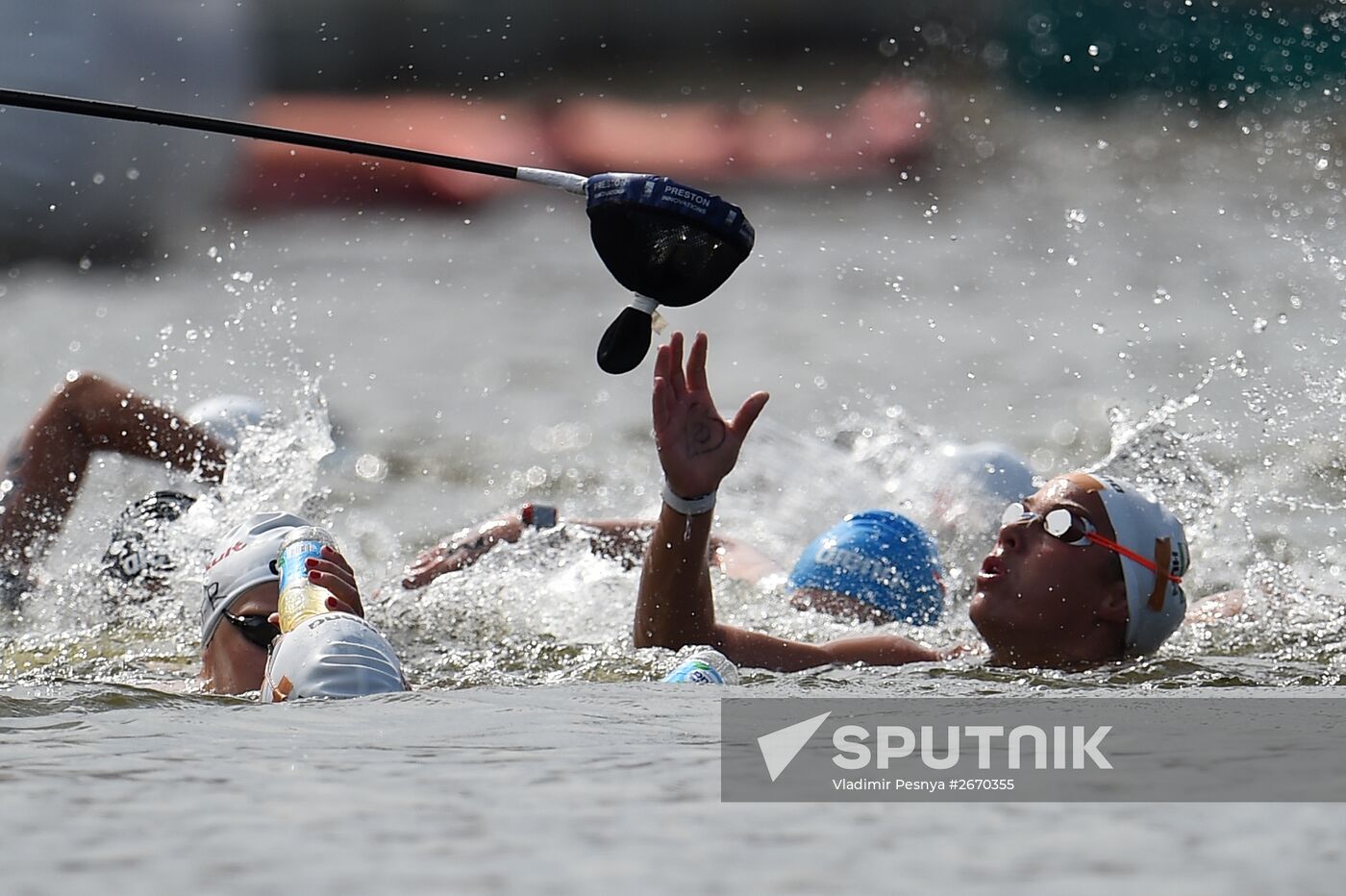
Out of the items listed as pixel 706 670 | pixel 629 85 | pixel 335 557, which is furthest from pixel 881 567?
pixel 629 85

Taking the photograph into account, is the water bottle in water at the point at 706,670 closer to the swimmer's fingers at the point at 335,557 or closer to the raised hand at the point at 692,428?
the raised hand at the point at 692,428

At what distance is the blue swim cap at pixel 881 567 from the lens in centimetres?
549

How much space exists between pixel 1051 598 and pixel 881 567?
3.66ft

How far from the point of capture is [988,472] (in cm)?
630

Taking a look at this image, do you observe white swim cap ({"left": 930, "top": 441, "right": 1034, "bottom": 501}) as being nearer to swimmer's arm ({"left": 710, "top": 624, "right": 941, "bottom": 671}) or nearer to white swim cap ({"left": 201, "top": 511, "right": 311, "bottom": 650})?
swimmer's arm ({"left": 710, "top": 624, "right": 941, "bottom": 671})

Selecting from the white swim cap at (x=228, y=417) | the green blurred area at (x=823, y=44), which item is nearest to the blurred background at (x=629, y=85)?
the green blurred area at (x=823, y=44)

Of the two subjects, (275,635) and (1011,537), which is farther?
(1011,537)

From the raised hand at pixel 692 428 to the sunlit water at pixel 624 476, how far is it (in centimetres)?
49

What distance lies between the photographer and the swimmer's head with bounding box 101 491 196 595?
5188mm

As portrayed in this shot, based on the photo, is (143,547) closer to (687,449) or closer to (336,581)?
(336,581)

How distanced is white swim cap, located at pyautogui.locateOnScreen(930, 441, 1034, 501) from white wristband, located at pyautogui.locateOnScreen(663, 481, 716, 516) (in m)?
2.38

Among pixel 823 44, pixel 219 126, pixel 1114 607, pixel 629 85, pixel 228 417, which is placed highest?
pixel 823 44

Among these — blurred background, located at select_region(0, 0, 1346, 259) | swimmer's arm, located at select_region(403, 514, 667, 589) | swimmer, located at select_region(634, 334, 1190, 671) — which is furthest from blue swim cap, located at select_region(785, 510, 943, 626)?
blurred background, located at select_region(0, 0, 1346, 259)

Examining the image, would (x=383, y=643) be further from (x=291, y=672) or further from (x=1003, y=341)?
(x=1003, y=341)
